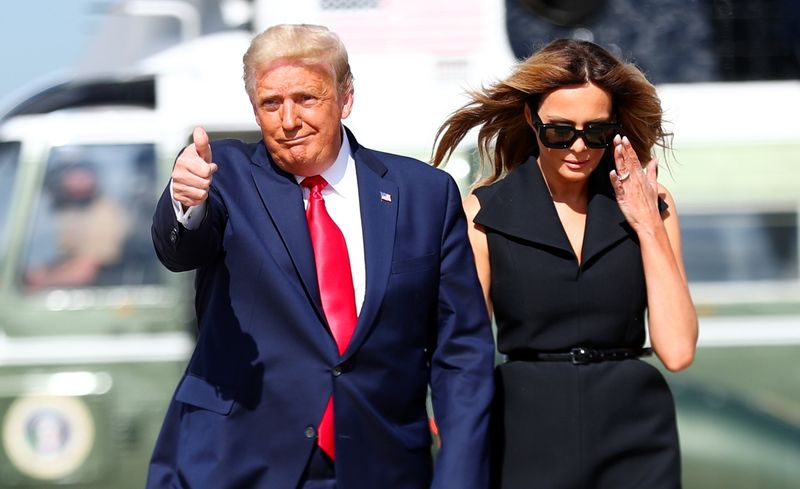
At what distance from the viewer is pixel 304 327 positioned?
8.84 feet

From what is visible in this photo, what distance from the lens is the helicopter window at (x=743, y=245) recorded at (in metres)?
5.59

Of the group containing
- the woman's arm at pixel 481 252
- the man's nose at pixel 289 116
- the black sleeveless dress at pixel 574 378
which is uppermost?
the man's nose at pixel 289 116

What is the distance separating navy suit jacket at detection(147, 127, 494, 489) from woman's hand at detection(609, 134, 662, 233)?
0.47 meters

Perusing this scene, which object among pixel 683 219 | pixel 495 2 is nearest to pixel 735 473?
pixel 683 219

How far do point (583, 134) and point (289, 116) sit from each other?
0.72m

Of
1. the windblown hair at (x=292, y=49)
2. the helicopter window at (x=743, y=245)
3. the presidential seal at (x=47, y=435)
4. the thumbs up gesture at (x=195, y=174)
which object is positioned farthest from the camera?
the helicopter window at (x=743, y=245)

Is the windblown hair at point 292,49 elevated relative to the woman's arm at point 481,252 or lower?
elevated

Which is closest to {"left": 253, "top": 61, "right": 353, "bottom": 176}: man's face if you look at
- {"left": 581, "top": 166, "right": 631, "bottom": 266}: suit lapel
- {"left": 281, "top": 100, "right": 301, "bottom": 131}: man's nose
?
{"left": 281, "top": 100, "right": 301, "bottom": 131}: man's nose

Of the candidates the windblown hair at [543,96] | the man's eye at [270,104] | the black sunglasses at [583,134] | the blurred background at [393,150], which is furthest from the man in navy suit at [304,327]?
the blurred background at [393,150]

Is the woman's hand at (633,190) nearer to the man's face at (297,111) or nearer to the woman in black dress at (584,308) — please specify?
the woman in black dress at (584,308)

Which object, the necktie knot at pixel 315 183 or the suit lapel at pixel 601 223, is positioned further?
the suit lapel at pixel 601 223

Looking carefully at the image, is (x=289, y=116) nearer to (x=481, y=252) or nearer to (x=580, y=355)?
(x=481, y=252)

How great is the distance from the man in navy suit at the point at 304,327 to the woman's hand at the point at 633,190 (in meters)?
0.50

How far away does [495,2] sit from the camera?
5613 millimetres
